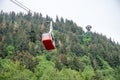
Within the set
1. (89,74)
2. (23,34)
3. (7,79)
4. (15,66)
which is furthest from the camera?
(23,34)

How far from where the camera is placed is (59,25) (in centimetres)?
16000

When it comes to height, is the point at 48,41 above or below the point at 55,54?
below

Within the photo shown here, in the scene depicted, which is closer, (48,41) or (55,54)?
(48,41)

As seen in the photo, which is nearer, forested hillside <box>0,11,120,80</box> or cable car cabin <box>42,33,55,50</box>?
cable car cabin <box>42,33,55,50</box>

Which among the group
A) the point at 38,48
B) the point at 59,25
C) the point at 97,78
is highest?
the point at 59,25

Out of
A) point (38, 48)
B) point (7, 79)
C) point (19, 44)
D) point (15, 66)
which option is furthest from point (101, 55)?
point (7, 79)

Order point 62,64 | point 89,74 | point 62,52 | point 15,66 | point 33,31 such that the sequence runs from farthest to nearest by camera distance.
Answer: point 33,31 → point 62,52 → point 62,64 → point 89,74 → point 15,66

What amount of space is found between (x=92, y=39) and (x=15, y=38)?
143ft

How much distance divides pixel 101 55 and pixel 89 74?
46.5 metres

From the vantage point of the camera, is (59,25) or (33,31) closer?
(33,31)

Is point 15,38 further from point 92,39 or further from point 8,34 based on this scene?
point 92,39

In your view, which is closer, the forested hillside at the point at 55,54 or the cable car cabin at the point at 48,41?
the cable car cabin at the point at 48,41

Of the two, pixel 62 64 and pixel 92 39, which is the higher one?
pixel 92 39

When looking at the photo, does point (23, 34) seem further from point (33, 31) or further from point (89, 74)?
point (89, 74)
